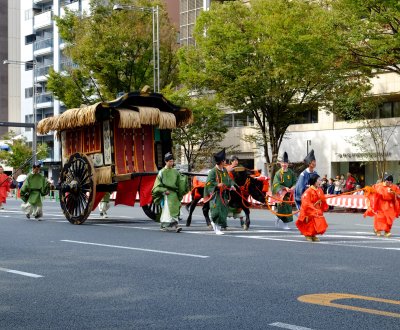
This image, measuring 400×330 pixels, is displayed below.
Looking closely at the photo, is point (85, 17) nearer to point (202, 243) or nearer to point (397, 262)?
point (202, 243)

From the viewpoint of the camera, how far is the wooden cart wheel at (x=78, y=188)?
1752 centimetres

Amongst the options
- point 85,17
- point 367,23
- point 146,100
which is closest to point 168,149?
point 146,100

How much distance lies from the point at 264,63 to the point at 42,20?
4420 cm

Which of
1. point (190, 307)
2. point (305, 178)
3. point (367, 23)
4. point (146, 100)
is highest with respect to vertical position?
point (367, 23)

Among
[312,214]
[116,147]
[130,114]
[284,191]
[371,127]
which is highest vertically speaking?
[371,127]

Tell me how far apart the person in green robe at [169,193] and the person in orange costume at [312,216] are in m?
3.02

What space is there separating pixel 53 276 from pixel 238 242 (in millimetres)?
4855

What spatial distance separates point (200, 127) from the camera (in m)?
38.2

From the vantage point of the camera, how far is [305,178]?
50.5 ft

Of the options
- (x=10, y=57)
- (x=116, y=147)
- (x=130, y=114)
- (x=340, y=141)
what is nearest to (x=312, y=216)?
(x=130, y=114)

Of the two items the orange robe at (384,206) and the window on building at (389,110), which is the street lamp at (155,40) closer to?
the window on building at (389,110)

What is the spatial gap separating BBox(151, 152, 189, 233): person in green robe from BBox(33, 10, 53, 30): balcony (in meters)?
55.1

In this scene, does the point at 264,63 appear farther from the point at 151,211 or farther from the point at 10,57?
the point at 10,57

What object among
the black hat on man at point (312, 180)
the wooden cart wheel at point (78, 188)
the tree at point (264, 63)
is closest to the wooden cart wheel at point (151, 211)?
the wooden cart wheel at point (78, 188)
